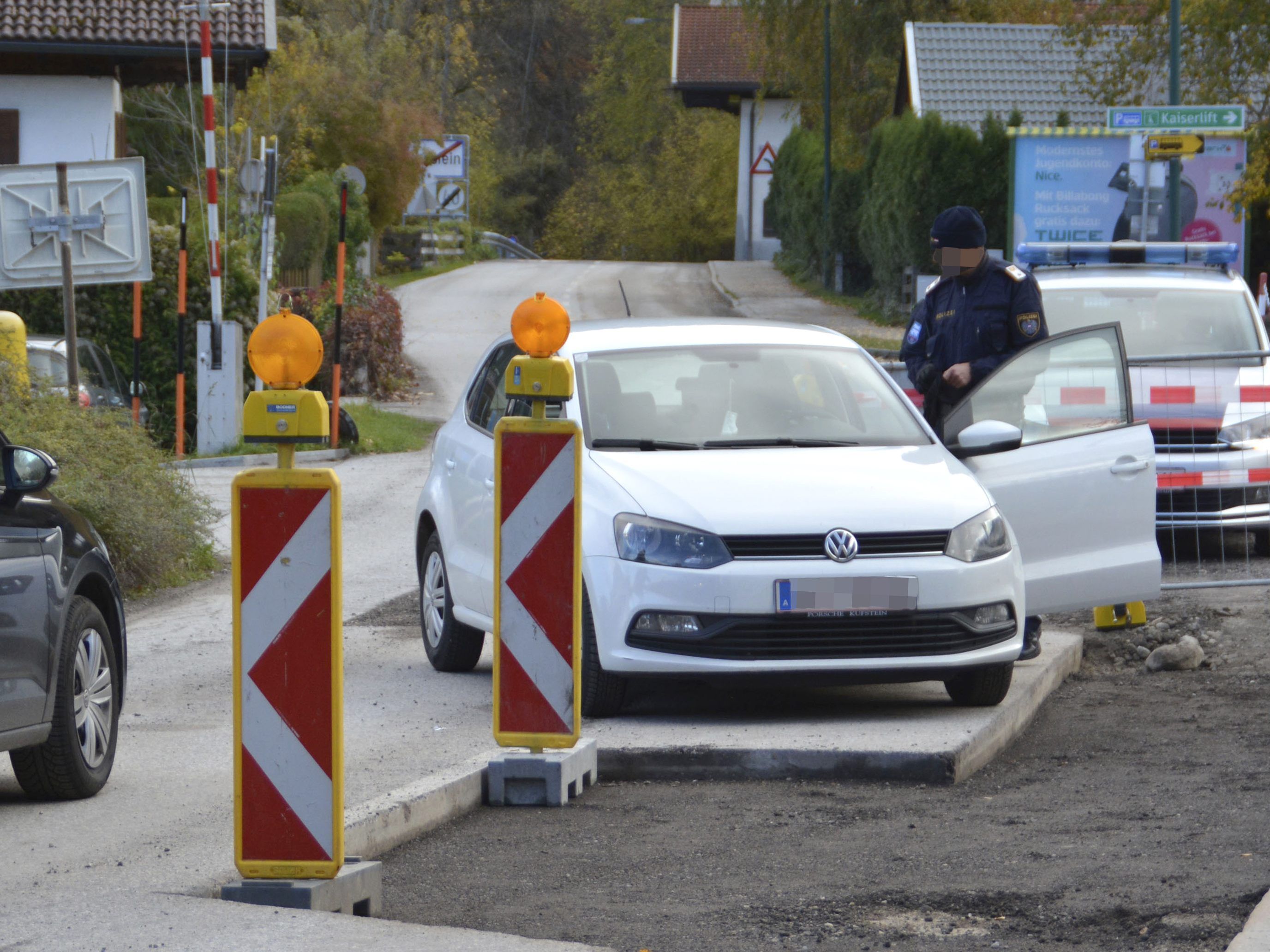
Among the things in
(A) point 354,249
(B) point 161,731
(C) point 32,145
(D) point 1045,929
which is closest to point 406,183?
(A) point 354,249

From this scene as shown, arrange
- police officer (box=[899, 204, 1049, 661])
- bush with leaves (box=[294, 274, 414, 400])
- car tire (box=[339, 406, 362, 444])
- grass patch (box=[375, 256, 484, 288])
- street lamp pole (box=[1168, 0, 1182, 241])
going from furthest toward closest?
grass patch (box=[375, 256, 484, 288])
bush with leaves (box=[294, 274, 414, 400])
street lamp pole (box=[1168, 0, 1182, 241])
car tire (box=[339, 406, 362, 444])
police officer (box=[899, 204, 1049, 661])

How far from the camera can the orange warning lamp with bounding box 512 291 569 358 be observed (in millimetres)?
5598

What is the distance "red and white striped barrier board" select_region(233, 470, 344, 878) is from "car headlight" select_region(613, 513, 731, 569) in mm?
2506

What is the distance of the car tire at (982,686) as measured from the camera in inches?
277

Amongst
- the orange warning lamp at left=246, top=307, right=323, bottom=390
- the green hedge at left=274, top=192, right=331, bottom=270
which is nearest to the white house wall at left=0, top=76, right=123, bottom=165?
the green hedge at left=274, top=192, right=331, bottom=270

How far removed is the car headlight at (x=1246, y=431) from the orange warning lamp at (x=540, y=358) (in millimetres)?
6189

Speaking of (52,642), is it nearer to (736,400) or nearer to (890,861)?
(890,861)

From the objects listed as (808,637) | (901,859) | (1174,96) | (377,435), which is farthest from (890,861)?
(1174,96)

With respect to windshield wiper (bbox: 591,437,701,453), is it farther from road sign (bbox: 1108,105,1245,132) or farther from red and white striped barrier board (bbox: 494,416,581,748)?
road sign (bbox: 1108,105,1245,132)

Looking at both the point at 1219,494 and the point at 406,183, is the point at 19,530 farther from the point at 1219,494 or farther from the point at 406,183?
the point at 406,183

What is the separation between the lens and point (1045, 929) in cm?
430

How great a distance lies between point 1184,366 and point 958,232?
8.98ft

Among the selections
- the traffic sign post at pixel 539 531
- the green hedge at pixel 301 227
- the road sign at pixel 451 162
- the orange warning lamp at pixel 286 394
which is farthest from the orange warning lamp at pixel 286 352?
the road sign at pixel 451 162

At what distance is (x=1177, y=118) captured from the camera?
818 inches
